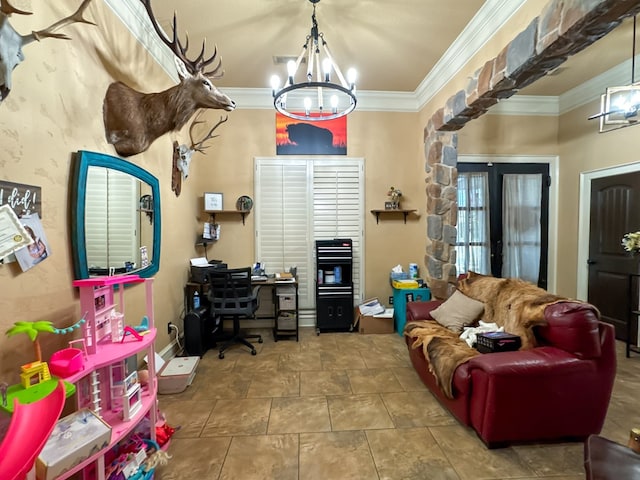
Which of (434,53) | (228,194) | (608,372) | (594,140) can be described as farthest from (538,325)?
(228,194)

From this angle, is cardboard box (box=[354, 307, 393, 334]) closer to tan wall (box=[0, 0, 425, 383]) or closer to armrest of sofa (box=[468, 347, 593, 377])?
tan wall (box=[0, 0, 425, 383])

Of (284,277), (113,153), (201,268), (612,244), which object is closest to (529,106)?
(612,244)

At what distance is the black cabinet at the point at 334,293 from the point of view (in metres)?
4.00

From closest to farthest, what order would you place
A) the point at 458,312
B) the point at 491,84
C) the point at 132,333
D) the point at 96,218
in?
the point at 132,333 < the point at 96,218 < the point at 491,84 < the point at 458,312

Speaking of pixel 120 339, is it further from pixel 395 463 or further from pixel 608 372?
pixel 608 372

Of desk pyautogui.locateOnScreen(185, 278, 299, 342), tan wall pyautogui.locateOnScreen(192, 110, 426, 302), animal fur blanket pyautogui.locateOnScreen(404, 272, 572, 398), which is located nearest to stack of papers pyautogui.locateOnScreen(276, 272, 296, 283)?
desk pyautogui.locateOnScreen(185, 278, 299, 342)

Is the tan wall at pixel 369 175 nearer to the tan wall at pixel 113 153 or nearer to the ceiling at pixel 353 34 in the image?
the tan wall at pixel 113 153

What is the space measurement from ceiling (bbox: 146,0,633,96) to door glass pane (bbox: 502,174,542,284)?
1309 mm

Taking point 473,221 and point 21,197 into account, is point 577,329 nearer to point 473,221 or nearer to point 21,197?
point 473,221

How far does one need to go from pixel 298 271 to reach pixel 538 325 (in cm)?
287

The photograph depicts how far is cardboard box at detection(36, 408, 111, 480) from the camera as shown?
1.18 m

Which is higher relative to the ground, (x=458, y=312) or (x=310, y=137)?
(x=310, y=137)

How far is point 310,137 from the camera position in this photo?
4.26 m

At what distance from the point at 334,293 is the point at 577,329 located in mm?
2564
